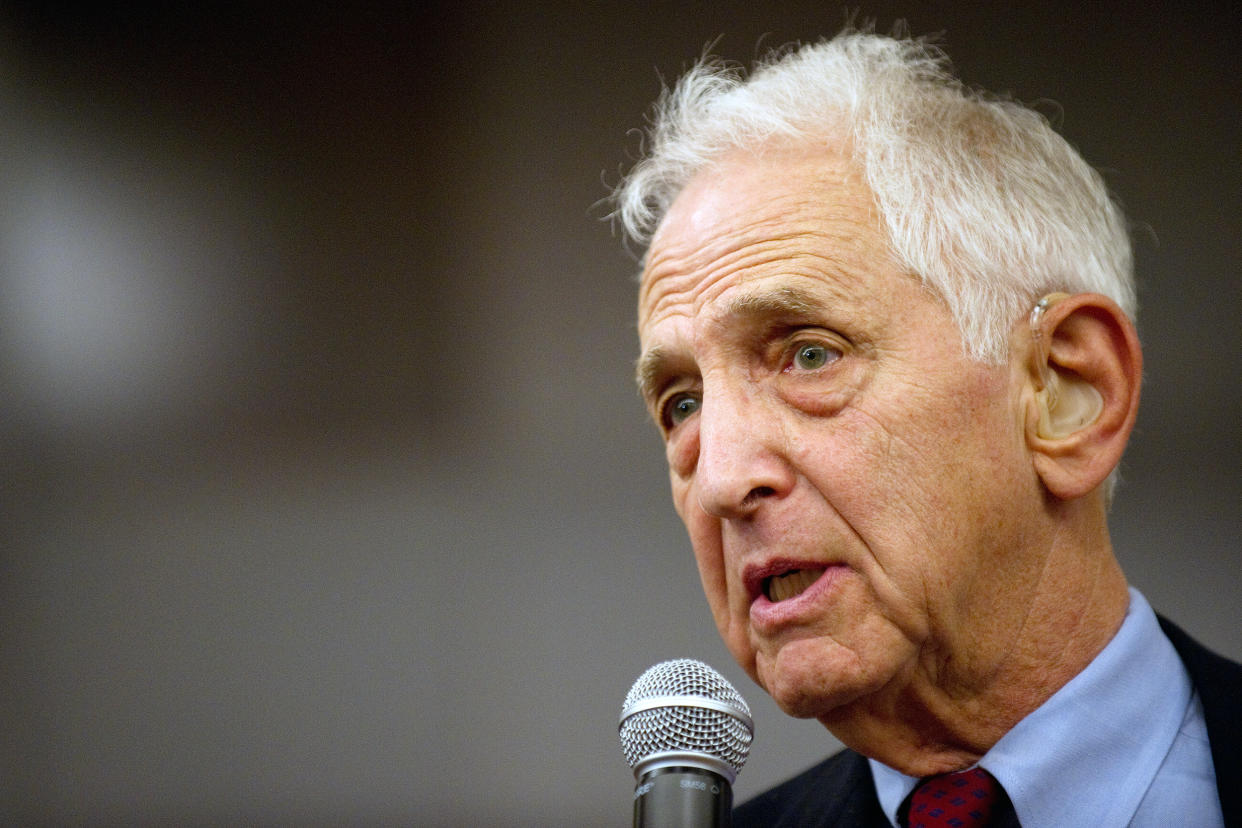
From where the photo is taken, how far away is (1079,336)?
5.07ft

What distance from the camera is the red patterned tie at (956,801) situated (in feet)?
4.96

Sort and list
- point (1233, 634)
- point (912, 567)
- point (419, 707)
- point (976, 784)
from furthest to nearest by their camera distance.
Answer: point (419, 707), point (1233, 634), point (976, 784), point (912, 567)

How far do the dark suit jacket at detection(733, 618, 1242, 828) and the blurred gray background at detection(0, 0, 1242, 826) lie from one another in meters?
1.13

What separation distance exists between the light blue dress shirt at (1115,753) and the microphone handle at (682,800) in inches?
21.7

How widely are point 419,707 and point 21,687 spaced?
1284mm

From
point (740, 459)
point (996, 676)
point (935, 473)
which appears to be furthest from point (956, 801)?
point (740, 459)

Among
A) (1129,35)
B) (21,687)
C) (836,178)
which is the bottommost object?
(21,687)

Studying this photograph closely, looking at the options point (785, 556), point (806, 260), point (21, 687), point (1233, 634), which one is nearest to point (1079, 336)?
point (806, 260)

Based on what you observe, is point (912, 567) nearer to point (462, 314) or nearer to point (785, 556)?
point (785, 556)

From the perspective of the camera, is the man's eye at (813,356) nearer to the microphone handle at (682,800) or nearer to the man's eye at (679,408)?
the man's eye at (679,408)

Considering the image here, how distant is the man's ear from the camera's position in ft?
4.91

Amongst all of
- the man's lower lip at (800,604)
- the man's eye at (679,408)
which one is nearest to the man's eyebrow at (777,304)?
the man's eye at (679,408)

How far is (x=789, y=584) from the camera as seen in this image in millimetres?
1509

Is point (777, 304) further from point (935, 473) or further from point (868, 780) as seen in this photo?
point (868, 780)
